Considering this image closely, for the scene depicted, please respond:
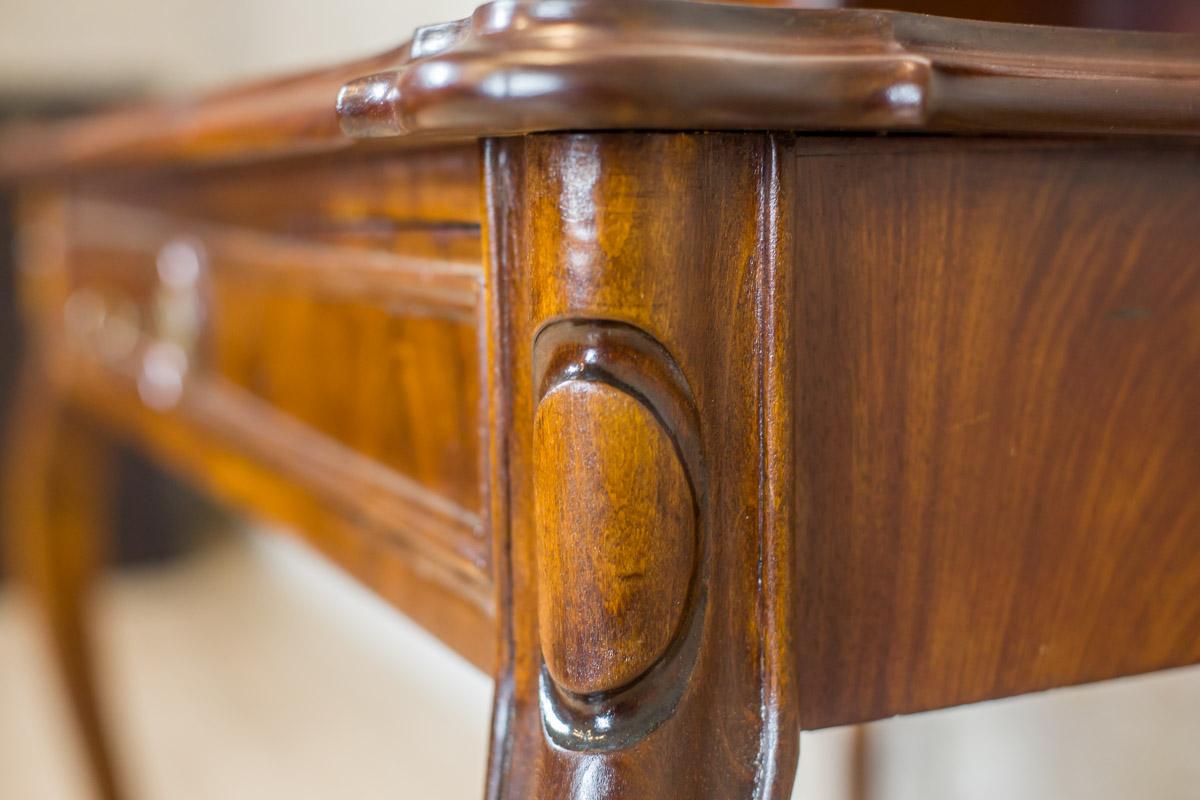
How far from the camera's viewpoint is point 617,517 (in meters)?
0.27

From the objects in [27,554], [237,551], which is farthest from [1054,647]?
[237,551]

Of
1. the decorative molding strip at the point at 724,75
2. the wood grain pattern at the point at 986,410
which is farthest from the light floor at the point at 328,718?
the decorative molding strip at the point at 724,75

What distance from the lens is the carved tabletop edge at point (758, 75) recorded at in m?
0.24

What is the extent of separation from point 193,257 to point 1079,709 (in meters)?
0.55

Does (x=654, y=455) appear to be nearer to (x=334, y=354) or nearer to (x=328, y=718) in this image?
(x=334, y=354)

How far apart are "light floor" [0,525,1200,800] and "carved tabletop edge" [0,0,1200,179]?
44 cm

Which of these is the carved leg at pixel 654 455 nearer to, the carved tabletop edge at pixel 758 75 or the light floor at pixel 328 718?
the carved tabletop edge at pixel 758 75

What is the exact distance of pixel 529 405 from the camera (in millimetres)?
307

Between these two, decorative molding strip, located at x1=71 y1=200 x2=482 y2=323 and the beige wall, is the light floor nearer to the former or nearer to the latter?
decorative molding strip, located at x1=71 y1=200 x2=482 y2=323

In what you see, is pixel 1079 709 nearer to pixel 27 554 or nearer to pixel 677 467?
pixel 677 467

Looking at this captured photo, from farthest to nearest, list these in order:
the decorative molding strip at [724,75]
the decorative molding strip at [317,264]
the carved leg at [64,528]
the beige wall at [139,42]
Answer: the beige wall at [139,42]
the carved leg at [64,528]
the decorative molding strip at [317,264]
the decorative molding strip at [724,75]

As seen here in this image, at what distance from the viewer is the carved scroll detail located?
0.27 m

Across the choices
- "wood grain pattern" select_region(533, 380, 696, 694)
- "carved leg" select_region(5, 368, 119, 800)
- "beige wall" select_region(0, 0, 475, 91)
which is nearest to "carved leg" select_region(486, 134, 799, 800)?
"wood grain pattern" select_region(533, 380, 696, 694)

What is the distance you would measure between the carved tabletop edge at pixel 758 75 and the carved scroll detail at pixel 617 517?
0.17ft
